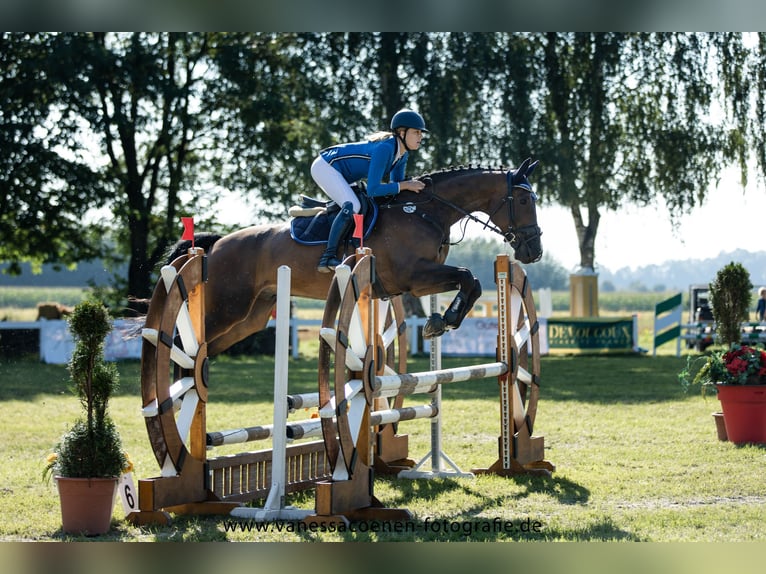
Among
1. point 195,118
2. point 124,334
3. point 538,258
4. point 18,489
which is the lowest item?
point 18,489

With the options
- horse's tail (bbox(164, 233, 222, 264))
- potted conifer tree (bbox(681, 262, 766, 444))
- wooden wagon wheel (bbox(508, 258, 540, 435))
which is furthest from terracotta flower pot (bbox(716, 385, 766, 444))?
horse's tail (bbox(164, 233, 222, 264))

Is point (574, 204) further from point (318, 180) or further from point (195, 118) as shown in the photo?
point (318, 180)

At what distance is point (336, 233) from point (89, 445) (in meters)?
1.95

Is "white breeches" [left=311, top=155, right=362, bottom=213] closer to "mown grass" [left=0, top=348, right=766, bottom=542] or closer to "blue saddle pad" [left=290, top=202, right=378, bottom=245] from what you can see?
"blue saddle pad" [left=290, top=202, right=378, bottom=245]

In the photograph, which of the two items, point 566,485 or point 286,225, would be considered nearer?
point 566,485

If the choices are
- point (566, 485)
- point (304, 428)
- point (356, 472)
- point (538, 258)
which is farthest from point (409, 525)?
point (538, 258)

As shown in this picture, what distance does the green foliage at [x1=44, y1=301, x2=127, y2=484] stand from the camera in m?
3.94

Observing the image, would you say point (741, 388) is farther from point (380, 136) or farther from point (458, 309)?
point (380, 136)

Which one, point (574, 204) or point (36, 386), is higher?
point (574, 204)

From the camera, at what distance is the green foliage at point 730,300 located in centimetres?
821

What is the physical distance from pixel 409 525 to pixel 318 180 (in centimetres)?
238

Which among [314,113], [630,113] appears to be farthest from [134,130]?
[630,113]

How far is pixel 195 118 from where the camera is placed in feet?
56.2

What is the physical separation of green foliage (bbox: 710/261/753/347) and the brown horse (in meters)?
3.53
